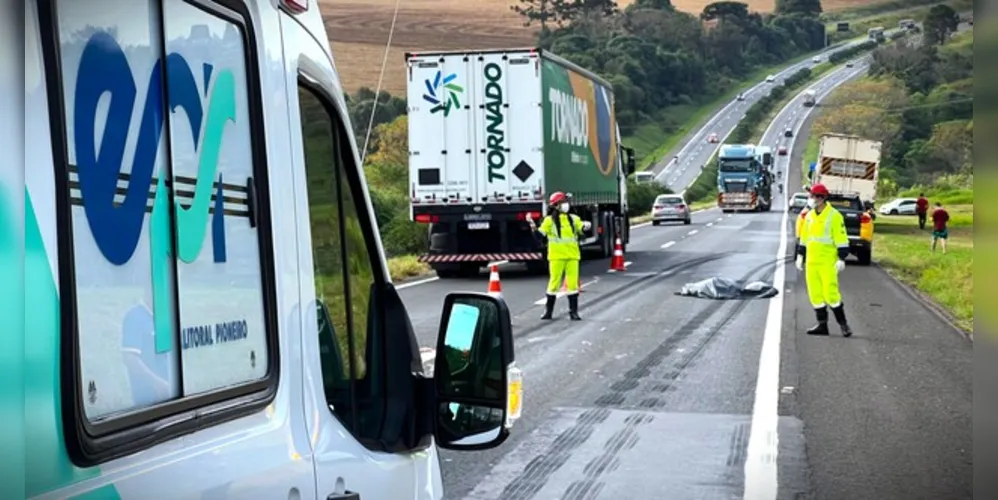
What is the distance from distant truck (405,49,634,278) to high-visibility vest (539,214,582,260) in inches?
268

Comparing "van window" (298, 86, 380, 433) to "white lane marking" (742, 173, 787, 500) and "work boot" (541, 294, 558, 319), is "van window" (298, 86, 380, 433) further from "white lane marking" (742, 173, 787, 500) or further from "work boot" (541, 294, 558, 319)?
"work boot" (541, 294, 558, 319)

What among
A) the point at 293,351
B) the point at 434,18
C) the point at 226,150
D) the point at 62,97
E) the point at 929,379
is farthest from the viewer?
the point at 434,18

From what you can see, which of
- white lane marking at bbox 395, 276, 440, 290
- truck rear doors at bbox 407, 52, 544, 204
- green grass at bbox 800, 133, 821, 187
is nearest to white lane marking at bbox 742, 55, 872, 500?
white lane marking at bbox 395, 276, 440, 290

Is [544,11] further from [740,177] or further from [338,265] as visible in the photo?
[338,265]

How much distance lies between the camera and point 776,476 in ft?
27.6

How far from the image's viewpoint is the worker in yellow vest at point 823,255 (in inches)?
636

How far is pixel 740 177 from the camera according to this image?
6906cm

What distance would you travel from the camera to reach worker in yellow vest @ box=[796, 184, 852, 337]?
16.2 m


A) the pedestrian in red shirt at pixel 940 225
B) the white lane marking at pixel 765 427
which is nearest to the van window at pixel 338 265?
the white lane marking at pixel 765 427

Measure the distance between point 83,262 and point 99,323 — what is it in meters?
0.10

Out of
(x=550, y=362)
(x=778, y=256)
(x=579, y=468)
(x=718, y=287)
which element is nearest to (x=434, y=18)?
(x=778, y=256)

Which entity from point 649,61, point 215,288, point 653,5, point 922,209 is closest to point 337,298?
point 215,288

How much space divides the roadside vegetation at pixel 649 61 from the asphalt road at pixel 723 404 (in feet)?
35.8

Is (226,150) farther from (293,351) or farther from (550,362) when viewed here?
(550,362)
